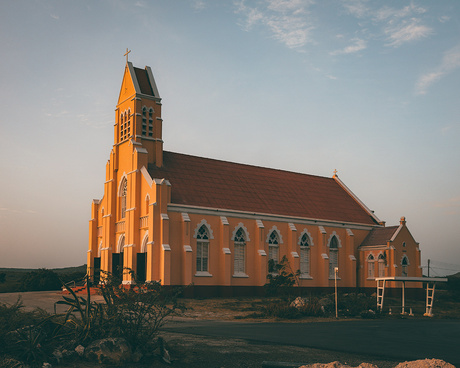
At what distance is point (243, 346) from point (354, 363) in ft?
11.5

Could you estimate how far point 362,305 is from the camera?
32.8 meters

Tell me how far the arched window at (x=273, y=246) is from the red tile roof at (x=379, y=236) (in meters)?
10.5

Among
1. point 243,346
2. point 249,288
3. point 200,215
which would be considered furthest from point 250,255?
point 243,346

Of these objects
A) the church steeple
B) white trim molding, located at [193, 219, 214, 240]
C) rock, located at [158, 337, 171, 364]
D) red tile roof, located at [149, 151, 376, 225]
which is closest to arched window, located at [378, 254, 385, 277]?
red tile roof, located at [149, 151, 376, 225]

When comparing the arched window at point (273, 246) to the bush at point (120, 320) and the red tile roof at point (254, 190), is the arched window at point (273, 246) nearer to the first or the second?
the red tile roof at point (254, 190)

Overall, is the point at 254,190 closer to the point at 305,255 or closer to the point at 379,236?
the point at 305,255

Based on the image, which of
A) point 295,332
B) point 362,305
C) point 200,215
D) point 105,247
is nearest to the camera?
point 295,332

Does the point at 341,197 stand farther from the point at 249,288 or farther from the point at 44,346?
the point at 44,346

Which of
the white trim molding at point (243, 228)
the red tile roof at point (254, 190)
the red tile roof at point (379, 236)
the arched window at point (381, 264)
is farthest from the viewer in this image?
the red tile roof at point (379, 236)

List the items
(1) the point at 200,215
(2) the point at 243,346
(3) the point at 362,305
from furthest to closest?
(1) the point at 200,215, (3) the point at 362,305, (2) the point at 243,346

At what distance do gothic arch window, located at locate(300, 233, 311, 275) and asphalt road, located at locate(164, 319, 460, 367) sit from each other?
22486mm

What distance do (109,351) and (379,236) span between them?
41.9 m

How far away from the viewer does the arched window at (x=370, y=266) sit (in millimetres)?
50147

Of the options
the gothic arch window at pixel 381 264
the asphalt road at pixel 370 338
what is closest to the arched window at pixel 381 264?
the gothic arch window at pixel 381 264
